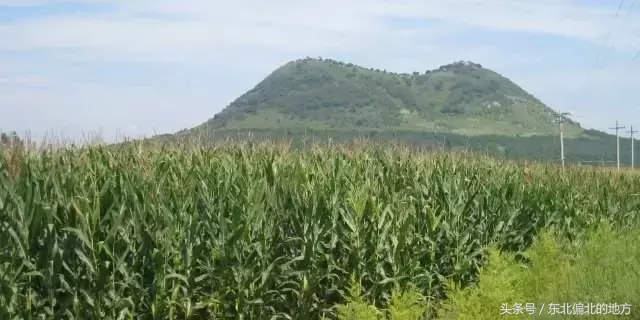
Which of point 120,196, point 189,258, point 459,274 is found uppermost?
point 120,196

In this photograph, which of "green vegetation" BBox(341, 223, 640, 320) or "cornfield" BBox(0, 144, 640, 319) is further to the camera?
"cornfield" BBox(0, 144, 640, 319)

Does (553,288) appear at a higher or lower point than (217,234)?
lower

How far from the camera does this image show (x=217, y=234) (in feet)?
28.5

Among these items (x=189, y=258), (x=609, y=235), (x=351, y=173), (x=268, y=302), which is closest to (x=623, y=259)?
(x=609, y=235)

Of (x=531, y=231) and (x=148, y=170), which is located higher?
(x=148, y=170)

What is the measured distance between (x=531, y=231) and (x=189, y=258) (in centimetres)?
950

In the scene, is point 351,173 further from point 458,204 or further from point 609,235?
point 609,235

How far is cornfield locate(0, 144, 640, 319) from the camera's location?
24.9 ft

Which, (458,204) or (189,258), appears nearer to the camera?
(189,258)

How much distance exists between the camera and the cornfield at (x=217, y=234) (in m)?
7.58

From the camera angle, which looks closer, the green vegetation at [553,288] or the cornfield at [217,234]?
the green vegetation at [553,288]

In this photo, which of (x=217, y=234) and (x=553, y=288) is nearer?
(x=217, y=234)

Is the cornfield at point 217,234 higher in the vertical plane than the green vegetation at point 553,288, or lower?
higher

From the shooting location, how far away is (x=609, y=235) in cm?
1483
